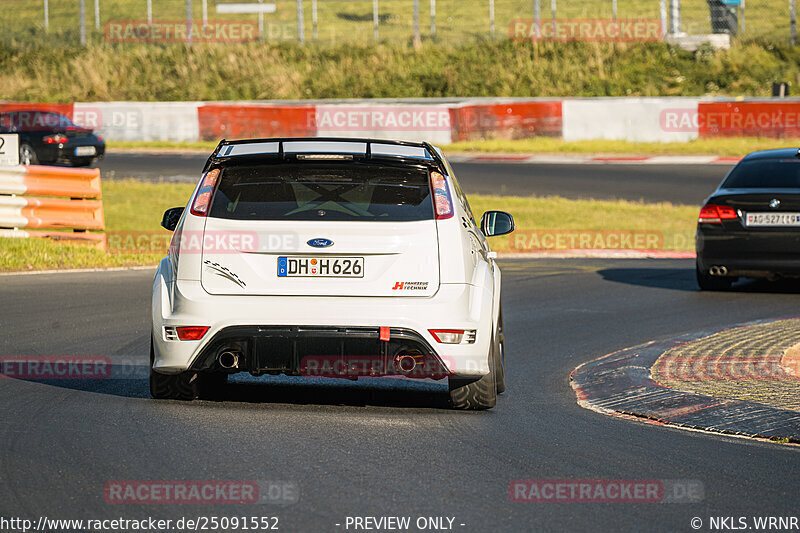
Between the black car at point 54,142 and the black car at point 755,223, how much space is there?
18.2 meters

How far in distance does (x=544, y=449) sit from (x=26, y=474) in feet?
8.24

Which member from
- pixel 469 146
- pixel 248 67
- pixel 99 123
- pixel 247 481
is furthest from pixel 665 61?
pixel 247 481

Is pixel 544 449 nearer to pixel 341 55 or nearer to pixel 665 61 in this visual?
pixel 665 61

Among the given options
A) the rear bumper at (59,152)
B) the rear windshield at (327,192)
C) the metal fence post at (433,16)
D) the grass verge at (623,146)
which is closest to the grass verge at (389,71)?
the metal fence post at (433,16)

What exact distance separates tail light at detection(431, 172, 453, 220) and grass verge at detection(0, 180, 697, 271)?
31.5 ft

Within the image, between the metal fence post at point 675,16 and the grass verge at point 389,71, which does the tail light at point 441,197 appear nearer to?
the grass verge at point 389,71

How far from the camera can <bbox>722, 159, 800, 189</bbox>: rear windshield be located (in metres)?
14.2

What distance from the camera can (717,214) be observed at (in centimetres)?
1427

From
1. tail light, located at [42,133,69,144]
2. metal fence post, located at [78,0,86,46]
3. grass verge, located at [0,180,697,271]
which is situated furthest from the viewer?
metal fence post, located at [78,0,86,46]

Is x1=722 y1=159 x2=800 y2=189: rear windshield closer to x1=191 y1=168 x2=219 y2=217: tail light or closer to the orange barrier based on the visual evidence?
the orange barrier

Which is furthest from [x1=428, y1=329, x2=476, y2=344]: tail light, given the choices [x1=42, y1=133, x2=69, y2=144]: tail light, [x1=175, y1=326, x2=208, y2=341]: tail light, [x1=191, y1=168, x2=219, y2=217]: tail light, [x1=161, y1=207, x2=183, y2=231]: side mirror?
[x1=42, y1=133, x2=69, y2=144]: tail light

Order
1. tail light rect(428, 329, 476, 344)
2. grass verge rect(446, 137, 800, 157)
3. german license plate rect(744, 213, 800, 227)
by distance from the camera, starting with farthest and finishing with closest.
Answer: grass verge rect(446, 137, 800, 157) → german license plate rect(744, 213, 800, 227) → tail light rect(428, 329, 476, 344)

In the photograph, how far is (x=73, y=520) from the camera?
16.7 feet

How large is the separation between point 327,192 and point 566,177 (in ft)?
70.8
